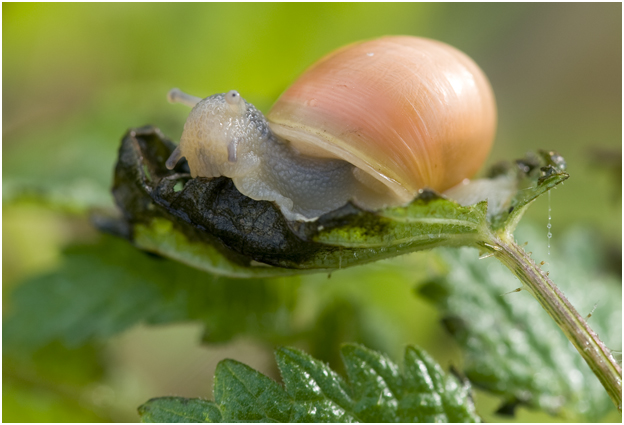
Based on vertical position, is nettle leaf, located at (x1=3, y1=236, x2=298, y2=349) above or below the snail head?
below

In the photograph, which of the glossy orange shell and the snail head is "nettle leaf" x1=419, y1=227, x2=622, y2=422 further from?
the snail head

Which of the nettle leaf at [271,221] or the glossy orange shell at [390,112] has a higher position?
the glossy orange shell at [390,112]

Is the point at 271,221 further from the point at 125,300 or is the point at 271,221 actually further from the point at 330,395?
the point at 125,300

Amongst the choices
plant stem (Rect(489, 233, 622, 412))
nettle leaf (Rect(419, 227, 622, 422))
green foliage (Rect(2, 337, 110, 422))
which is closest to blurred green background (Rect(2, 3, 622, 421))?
green foliage (Rect(2, 337, 110, 422))

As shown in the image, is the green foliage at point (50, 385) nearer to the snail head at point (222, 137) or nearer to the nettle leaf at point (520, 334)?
the snail head at point (222, 137)

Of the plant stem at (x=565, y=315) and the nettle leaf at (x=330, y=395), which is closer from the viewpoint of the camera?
the plant stem at (x=565, y=315)

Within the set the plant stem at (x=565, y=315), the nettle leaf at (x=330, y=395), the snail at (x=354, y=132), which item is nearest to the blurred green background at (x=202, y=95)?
the nettle leaf at (x=330, y=395)

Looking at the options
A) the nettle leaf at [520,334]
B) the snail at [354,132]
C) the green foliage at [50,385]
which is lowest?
the nettle leaf at [520,334]
